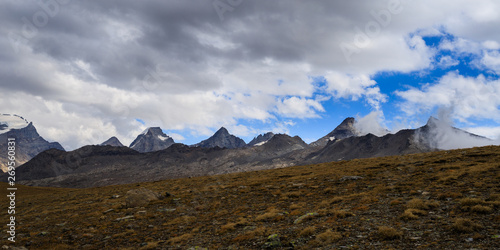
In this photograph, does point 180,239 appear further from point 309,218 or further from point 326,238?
point 326,238

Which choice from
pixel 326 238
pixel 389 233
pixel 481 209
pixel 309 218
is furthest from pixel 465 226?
pixel 309 218

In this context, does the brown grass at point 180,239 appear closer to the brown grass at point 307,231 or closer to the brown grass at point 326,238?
the brown grass at point 307,231

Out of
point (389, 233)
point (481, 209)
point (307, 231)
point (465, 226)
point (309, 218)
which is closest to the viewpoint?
point (465, 226)

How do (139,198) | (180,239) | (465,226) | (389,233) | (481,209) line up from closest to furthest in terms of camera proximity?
(465,226), (389,233), (481,209), (180,239), (139,198)

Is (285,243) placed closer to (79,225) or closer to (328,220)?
(328,220)

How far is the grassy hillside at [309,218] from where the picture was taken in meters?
12.7

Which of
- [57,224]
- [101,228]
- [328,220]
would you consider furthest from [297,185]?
[57,224]

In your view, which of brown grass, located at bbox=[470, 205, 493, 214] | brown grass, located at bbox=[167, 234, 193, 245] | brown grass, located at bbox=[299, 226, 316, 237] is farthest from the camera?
brown grass, located at bbox=[167, 234, 193, 245]

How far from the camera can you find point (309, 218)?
17656mm

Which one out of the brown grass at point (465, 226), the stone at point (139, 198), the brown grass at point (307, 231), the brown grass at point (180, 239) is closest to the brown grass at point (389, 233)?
the brown grass at point (465, 226)

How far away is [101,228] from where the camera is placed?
21609 millimetres

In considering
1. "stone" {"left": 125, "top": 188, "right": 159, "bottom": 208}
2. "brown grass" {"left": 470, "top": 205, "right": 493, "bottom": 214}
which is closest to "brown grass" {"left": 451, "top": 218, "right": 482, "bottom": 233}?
"brown grass" {"left": 470, "top": 205, "right": 493, "bottom": 214}

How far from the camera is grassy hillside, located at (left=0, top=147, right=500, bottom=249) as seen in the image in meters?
12.7

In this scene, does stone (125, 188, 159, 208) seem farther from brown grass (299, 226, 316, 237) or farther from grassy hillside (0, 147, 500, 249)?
brown grass (299, 226, 316, 237)
